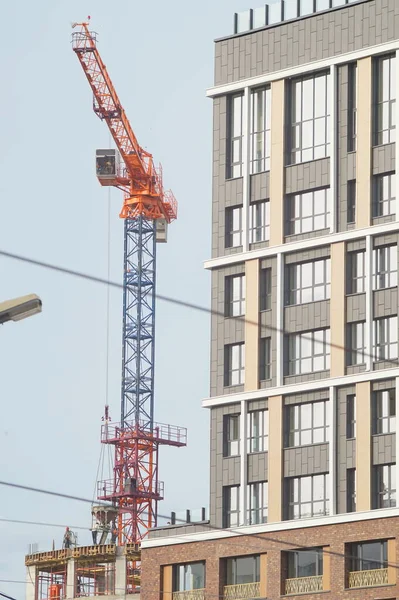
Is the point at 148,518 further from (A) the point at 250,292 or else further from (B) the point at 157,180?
(A) the point at 250,292

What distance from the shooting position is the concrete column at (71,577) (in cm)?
13638

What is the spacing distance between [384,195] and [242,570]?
69.2 ft

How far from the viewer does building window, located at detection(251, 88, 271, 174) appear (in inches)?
4154

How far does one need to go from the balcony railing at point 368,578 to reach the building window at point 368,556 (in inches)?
8.7

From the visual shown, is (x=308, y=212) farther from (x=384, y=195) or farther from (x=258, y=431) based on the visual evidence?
(x=258, y=431)

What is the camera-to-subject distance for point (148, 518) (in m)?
164

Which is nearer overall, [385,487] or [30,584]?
[385,487]

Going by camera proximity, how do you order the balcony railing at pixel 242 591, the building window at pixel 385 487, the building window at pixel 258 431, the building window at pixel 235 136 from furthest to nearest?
the building window at pixel 235 136 → the building window at pixel 258 431 → the balcony railing at pixel 242 591 → the building window at pixel 385 487

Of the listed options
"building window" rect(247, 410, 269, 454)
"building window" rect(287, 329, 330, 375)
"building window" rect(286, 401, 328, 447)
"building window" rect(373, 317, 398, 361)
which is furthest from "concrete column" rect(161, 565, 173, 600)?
"building window" rect(373, 317, 398, 361)

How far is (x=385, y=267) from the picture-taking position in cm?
9988

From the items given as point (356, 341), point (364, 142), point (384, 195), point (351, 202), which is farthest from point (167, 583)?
point (364, 142)

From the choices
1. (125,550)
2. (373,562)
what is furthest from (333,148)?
(125,550)

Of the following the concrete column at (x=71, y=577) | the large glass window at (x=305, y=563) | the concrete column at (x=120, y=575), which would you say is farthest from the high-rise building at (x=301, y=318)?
the concrete column at (x=71, y=577)

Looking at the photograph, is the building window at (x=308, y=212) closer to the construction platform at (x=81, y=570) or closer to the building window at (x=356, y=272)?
the building window at (x=356, y=272)
